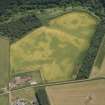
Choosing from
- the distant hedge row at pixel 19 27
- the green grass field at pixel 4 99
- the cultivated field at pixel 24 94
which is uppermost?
the distant hedge row at pixel 19 27

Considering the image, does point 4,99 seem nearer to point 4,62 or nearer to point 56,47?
point 4,62

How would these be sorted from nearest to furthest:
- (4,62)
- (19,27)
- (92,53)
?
(92,53), (4,62), (19,27)

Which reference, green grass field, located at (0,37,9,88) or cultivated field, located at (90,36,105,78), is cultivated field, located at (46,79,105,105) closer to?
cultivated field, located at (90,36,105,78)

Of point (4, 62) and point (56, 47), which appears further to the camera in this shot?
point (56, 47)

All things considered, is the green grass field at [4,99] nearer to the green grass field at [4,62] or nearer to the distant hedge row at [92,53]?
the green grass field at [4,62]

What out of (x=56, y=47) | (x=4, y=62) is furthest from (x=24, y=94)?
(x=56, y=47)

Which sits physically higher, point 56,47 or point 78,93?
point 56,47

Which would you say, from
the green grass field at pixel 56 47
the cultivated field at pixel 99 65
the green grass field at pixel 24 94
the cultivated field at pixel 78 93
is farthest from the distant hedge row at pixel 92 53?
the green grass field at pixel 24 94
